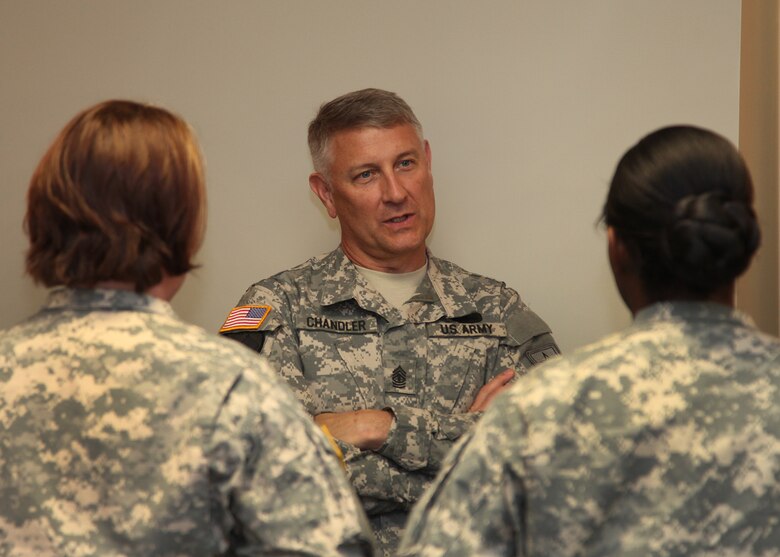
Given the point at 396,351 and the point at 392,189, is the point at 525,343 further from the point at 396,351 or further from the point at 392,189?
the point at 392,189

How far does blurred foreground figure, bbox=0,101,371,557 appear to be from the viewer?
1.70m

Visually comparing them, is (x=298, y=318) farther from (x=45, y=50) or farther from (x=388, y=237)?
(x=45, y=50)

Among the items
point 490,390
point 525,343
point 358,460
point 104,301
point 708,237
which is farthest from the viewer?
point 525,343

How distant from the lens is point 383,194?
3244 millimetres

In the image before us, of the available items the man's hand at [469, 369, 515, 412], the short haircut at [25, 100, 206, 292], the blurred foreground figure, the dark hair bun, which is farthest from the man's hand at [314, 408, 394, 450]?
the dark hair bun

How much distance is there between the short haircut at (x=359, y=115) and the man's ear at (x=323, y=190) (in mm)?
32

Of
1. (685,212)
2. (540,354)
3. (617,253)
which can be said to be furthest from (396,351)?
(685,212)

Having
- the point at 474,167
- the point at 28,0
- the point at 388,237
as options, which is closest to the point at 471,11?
the point at 474,167

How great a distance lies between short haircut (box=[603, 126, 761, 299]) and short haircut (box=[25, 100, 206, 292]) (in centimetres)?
69

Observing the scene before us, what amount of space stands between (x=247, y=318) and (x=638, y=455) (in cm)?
154

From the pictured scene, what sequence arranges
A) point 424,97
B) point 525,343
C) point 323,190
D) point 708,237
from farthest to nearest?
point 424,97 < point 323,190 < point 525,343 < point 708,237

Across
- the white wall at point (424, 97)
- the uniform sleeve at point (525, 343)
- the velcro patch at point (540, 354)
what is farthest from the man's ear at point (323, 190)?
the velcro patch at point (540, 354)

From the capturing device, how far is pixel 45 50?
12.6ft

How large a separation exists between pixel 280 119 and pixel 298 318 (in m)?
0.95
